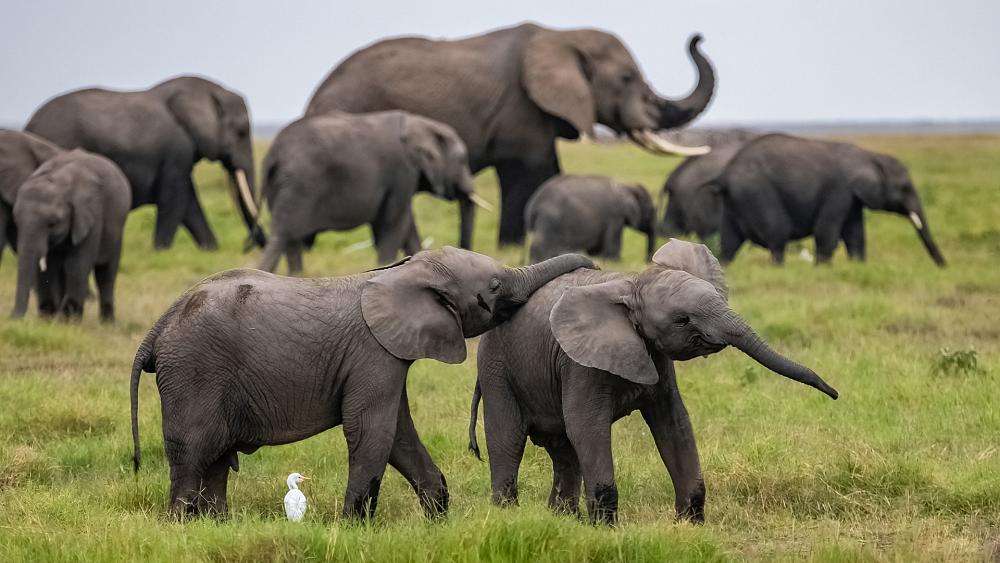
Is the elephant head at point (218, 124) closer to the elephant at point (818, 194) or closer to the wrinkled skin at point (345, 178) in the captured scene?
the wrinkled skin at point (345, 178)

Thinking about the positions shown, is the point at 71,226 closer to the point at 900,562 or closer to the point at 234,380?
the point at 234,380

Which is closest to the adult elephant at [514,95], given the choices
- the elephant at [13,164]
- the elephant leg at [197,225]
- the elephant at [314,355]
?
the elephant leg at [197,225]

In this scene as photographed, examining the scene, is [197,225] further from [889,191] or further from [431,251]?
[431,251]

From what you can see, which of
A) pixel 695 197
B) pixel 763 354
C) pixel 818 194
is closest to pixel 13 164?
pixel 818 194

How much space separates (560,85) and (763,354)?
12660 millimetres

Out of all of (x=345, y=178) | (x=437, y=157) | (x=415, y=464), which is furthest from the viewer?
(x=437, y=157)

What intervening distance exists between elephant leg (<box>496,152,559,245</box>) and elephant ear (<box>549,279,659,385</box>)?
480 inches

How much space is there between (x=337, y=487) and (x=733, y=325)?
2340mm

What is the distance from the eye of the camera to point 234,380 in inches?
258

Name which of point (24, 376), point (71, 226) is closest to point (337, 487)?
point (24, 376)

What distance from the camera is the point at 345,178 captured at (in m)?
14.9

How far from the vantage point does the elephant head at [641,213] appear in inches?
661

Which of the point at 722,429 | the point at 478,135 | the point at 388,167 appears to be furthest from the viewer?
the point at 478,135

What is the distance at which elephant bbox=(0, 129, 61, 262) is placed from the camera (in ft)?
42.0
